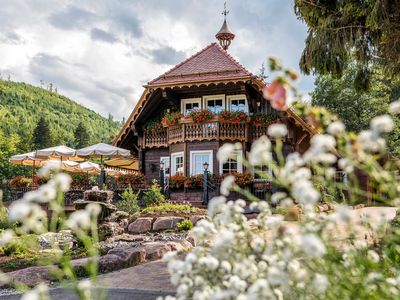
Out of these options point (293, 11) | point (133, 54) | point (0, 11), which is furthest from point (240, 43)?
point (0, 11)

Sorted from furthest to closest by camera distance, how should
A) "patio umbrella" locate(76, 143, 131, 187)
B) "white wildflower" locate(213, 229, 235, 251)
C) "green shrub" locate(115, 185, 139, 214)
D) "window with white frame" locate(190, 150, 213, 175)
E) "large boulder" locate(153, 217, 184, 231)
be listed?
"window with white frame" locate(190, 150, 213, 175), "patio umbrella" locate(76, 143, 131, 187), "green shrub" locate(115, 185, 139, 214), "large boulder" locate(153, 217, 184, 231), "white wildflower" locate(213, 229, 235, 251)

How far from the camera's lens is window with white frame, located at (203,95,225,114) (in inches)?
761

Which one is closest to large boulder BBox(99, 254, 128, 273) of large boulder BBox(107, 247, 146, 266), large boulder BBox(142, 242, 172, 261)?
large boulder BBox(107, 247, 146, 266)

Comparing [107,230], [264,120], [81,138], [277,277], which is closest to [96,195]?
[107,230]

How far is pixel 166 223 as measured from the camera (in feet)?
40.9

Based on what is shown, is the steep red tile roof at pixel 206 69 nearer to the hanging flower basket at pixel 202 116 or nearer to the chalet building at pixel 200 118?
the chalet building at pixel 200 118

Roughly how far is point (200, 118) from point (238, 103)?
2.13 meters

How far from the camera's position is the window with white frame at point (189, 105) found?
1964cm

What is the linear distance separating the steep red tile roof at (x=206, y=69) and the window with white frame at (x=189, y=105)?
1257mm

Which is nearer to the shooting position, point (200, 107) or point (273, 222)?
point (273, 222)

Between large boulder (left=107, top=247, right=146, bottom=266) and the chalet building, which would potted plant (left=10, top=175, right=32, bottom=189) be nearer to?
the chalet building

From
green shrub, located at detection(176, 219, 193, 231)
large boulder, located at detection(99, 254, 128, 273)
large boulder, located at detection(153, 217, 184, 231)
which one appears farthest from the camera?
large boulder, located at detection(153, 217, 184, 231)

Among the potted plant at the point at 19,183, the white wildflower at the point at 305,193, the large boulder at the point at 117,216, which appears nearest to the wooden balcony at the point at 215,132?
the large boulder at the point at 117,216

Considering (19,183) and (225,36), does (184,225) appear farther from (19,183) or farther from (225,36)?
(225,36)
